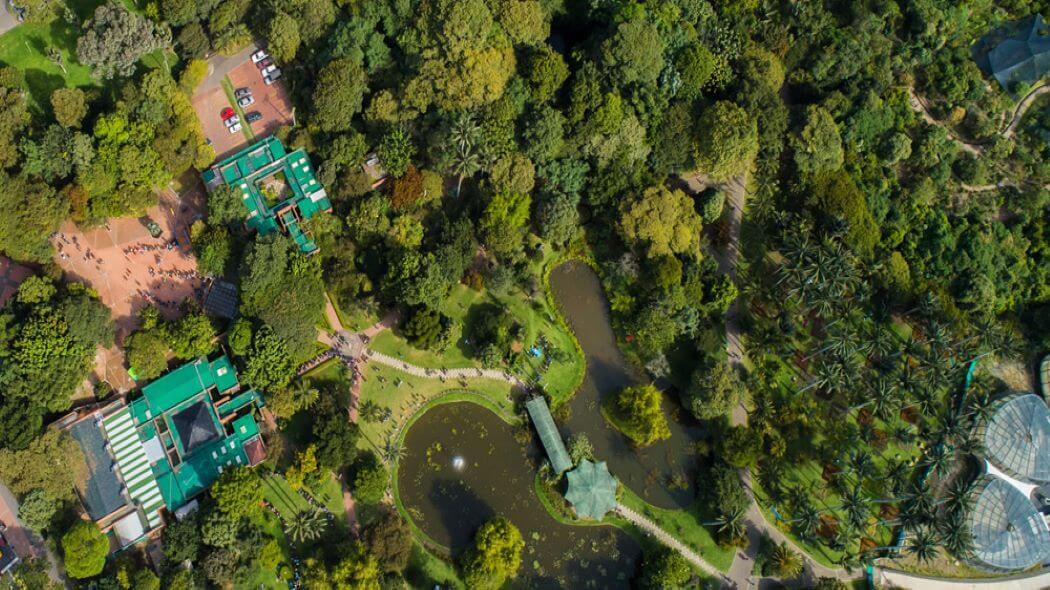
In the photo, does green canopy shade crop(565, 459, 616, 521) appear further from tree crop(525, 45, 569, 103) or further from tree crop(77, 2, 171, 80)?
tree crop(77, 2, 171, 80)

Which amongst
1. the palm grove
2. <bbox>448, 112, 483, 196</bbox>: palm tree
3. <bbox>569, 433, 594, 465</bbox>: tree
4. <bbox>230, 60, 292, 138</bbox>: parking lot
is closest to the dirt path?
the palm grove

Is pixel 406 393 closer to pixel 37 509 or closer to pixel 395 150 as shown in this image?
pixel 395 150

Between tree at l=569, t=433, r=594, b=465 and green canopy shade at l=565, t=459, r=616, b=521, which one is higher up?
tree at l=569, t=433, r=594, b=465

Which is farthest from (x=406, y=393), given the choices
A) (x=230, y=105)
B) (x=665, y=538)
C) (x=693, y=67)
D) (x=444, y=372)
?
(x=693, y=67)

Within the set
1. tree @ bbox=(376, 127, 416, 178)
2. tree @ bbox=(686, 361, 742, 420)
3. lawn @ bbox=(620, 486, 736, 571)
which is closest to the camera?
tree @ bbox=(686, 361, 742, 420)

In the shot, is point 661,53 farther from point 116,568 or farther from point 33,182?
point 116,568
